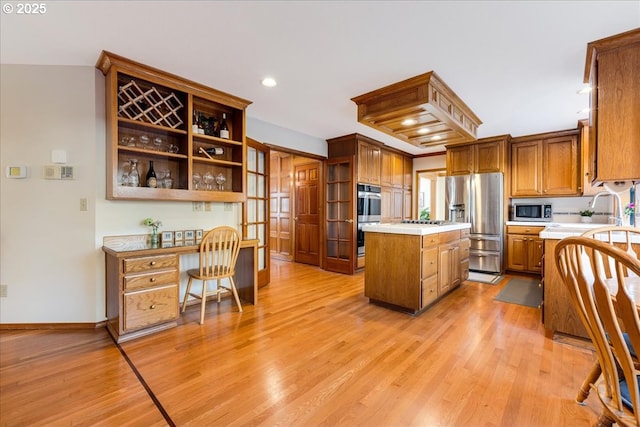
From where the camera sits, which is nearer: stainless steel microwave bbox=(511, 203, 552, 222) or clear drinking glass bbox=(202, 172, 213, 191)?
clear drinking glass bbox=(202, 172, 213, 191)

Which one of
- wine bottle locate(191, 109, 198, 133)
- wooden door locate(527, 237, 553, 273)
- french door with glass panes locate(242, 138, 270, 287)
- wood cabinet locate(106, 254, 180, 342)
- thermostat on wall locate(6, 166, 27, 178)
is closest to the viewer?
wood cabinet locate(106, 254, 180, 342)

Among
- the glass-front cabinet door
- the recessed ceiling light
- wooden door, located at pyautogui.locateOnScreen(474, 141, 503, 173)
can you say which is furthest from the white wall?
wooden door, located at pyautogui.locateOnScreen(474, 141, 503, 173)

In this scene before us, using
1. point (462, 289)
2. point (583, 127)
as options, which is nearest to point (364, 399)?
point (462, 289)

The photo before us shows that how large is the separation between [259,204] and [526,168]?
4.46 m

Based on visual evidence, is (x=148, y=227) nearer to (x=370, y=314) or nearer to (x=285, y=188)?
(x=370, y=314)

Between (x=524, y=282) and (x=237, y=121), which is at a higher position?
(x=237, y=121)

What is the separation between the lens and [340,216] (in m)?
5.10

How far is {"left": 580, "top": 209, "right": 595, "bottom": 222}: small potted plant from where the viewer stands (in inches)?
181

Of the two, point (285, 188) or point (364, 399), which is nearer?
point (364, 399)

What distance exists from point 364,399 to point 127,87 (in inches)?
125

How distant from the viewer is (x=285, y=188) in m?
Answer: 6.38

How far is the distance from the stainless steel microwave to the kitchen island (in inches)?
95.7

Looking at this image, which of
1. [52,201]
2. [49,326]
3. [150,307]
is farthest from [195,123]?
[49,326]

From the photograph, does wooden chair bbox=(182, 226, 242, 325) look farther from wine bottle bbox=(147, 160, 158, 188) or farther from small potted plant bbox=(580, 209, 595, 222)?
small potted plant bbox=(580, 209, 595, 222)
